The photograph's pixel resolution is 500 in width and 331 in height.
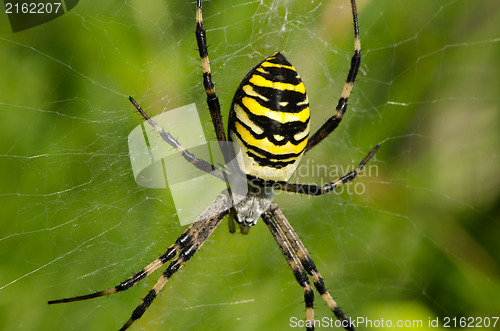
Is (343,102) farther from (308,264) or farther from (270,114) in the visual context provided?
(308,264)

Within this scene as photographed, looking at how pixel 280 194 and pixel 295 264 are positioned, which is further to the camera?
pixel 280 194

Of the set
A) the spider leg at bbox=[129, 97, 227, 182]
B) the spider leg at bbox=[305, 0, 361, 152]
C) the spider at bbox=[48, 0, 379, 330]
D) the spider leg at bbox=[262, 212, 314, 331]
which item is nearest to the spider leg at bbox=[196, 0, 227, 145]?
the spider at bbox=[48, 0, 379, 330]

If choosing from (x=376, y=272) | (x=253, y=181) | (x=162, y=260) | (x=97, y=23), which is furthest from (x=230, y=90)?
(x=376, y=272)

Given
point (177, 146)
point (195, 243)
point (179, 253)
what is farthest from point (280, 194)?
point (177, 146)

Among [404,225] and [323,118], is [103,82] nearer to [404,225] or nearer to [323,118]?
[323,118]

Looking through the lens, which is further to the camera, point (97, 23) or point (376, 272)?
point (376, 272)
